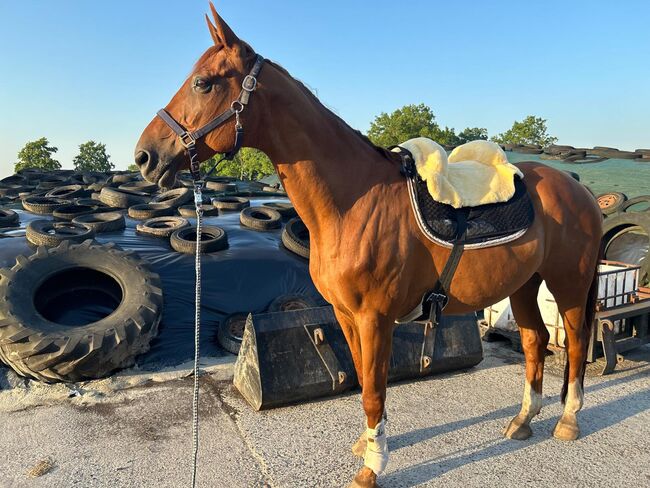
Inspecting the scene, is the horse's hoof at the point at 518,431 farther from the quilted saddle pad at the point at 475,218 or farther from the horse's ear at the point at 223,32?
the horse's ear at the point at 223,32

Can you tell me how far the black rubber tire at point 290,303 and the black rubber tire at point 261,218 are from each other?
198 cm

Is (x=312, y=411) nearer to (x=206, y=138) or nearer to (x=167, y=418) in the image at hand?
(x=167, y=418)

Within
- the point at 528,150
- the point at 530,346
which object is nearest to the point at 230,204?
the point at 530,346

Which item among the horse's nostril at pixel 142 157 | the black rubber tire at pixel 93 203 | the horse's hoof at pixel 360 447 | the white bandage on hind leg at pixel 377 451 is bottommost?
the horse's hoof at pixel 360 447

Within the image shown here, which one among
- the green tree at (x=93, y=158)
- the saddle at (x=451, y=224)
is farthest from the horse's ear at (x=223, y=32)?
the green tree at (x=93, y=158)

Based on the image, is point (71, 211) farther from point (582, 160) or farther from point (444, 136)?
point (444, 136)

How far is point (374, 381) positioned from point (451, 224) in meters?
1.00

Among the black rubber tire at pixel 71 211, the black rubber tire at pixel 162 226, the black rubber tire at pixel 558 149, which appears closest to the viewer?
the black rubber tire at pixel 162 226

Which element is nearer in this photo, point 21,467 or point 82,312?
point 21,467

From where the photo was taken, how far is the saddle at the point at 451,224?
263 centimetres

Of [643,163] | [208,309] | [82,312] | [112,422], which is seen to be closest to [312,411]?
[112,422]

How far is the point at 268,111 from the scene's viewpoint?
231cm

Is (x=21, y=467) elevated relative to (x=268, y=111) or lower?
lower

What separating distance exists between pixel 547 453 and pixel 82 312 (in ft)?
15.2
